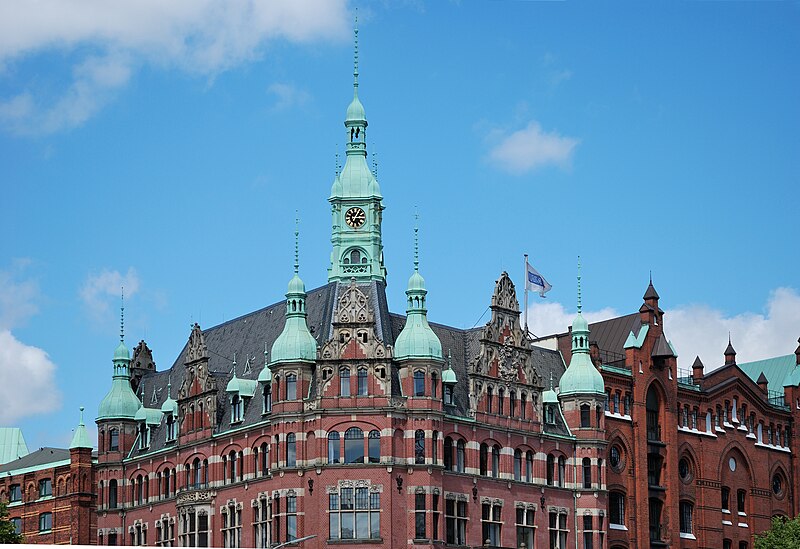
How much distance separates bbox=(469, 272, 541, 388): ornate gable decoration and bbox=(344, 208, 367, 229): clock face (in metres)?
11.9

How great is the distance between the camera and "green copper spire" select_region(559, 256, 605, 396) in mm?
150750

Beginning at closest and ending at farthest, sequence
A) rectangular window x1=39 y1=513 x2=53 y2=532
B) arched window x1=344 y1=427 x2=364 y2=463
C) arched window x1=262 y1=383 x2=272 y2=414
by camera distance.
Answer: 1. arched window x1=344 y1=427 x2=364 y2=463
2. arched window x1=262 y1=383 x2=272 y2=414
3. rectangular window x1=39 y1=513 x2=53 y2=532

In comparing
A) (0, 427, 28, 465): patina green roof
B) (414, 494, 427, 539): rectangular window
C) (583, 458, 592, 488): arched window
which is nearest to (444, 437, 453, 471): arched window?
A: (414, 494, 427, 539): rectangular window

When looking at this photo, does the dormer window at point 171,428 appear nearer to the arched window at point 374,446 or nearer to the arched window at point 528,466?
the arched window at point 374,446

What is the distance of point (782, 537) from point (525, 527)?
2591 centimetres

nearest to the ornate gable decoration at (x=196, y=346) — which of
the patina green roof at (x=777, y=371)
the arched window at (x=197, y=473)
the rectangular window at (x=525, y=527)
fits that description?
the arched window at (x=197, y=473)

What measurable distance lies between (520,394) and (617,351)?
63.0 feet

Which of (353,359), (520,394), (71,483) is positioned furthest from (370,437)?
(71,483)

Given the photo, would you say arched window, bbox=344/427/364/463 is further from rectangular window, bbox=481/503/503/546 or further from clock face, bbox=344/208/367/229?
clock face, bbox=344/208/367/229

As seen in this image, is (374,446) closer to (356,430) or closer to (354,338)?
(356,430)

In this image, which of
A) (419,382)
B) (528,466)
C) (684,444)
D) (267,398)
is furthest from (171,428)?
(684,444)

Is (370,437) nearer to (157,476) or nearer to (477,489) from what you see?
(477,489)

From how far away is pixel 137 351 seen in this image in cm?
17188

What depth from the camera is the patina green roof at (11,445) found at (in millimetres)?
196125
